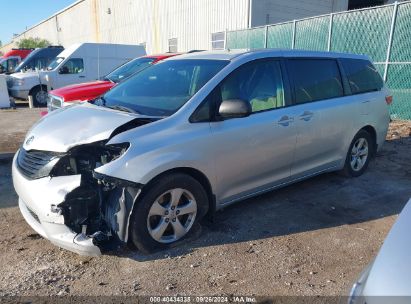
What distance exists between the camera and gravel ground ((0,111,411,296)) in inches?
120

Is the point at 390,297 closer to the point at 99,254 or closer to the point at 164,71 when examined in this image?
the point at 99,254

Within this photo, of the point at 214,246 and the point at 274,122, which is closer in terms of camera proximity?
the point at 214,246

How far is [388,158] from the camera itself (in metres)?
6.66

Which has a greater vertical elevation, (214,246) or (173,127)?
(173,127)

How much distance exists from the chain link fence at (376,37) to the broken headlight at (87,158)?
891cm

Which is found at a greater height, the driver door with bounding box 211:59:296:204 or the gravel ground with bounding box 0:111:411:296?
the driver door with bounding box 211:59:296:204

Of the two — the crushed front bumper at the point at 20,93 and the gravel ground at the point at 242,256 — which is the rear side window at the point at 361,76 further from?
the crushed front bumper at the point at 20,93

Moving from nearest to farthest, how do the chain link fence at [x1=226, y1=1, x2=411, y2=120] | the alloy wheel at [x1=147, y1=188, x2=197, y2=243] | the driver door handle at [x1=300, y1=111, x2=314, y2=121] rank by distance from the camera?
the alloy wheel at [x1=147, y1=188, x2=197, y2=243], the driver door handle at [x1=300, y1=111, x2=314, y2=121], the chain link fence at [x1=226, y1=1, x2=411, y2=120]

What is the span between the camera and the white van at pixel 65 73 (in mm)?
13664

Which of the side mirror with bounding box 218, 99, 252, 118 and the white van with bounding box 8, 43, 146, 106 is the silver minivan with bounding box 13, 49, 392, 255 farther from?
the white van with bounding box 8, 43, 146, 106

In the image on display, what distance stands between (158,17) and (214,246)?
71.4ft

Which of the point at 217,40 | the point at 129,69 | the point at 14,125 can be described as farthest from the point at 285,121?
the point at 217,40

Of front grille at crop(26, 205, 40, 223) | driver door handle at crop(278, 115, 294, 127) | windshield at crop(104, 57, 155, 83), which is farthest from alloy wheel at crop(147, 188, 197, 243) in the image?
windshield at crop(104, 57, 155, 83)

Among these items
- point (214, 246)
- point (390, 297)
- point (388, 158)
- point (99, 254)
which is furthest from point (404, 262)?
point (388, 158)
